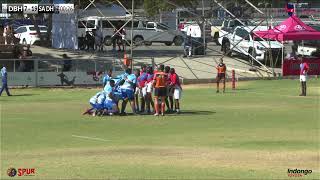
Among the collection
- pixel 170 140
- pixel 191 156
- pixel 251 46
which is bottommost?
pixel 170 140

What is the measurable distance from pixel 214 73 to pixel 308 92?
33.7ft

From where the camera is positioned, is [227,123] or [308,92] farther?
[308,92]

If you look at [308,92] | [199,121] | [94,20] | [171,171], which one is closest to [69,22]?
[94,20]

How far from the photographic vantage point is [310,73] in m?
45.8

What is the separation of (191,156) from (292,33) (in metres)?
29.9

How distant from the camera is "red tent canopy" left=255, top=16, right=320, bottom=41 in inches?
1729

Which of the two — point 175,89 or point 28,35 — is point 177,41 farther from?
point 175,89

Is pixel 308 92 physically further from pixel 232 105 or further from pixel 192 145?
pixel 192 145

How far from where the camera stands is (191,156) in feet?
50.5

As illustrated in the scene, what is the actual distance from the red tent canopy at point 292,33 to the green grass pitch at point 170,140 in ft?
42.3

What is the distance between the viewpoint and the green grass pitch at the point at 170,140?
13.6m

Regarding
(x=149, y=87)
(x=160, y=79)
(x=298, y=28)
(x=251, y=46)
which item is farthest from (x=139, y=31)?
(x=160, y=79)

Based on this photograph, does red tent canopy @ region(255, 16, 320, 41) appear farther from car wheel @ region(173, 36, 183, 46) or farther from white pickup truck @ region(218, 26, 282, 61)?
car wheel @ region(173, 36, 183, 46)

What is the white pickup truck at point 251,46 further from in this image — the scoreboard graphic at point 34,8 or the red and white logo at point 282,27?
the scoreboard graphic at point 34,8
